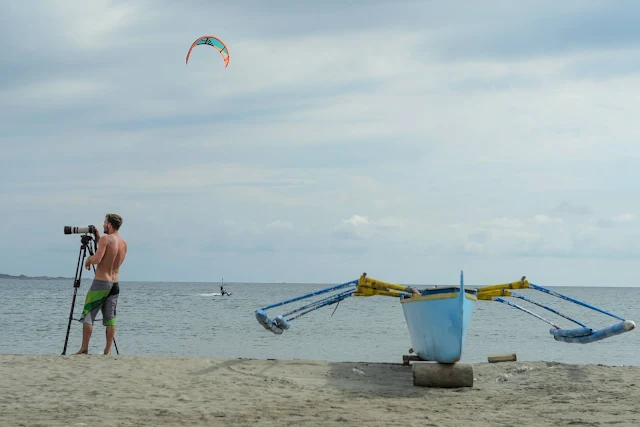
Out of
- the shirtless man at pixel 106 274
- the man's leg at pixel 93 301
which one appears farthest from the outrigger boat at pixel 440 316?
the man's leg at pixel 93 301

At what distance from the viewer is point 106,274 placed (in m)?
8.91

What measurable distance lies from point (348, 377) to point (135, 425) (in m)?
3.96

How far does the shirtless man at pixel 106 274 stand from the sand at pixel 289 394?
1.64 feet

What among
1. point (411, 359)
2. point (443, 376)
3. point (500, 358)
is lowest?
point (443, 376)

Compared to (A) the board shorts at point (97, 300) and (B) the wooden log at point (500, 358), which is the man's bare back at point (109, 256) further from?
(B) the wooden log at point (500, 358)

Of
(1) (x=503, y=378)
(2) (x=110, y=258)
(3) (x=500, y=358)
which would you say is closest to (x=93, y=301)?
(2) (x=110, y=258)

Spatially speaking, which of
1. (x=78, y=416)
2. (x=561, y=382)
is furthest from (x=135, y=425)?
(x=561, y=382)

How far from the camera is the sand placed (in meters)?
6.55

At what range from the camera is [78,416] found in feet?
20.7

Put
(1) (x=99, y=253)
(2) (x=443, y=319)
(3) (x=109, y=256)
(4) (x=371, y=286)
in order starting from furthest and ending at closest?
(4) (x=371, y=286)
(2) (x=443, y=319)
(3) (x=109, y=256)
(1) (x=99, y=253)

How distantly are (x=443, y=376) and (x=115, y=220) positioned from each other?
4.59 m

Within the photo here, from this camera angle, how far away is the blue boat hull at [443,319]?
29.6 ft

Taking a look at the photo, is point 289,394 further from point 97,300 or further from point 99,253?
point 99,253

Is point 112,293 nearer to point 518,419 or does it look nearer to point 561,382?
point 518,419
